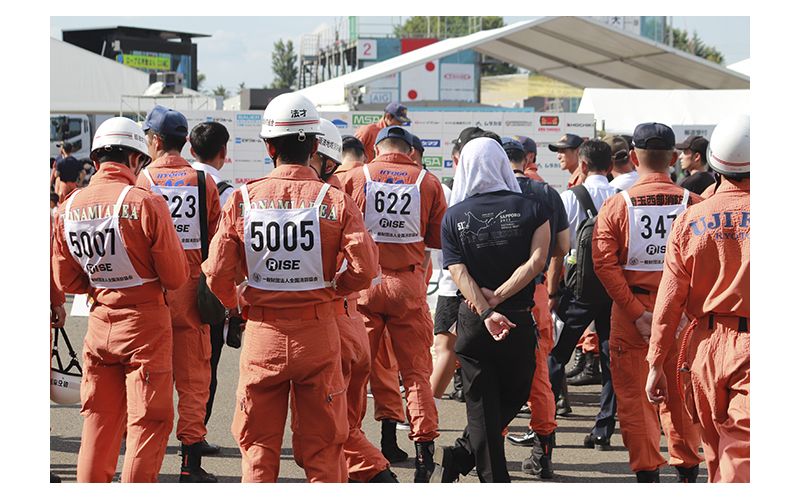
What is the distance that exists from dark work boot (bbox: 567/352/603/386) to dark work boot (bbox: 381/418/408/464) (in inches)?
107

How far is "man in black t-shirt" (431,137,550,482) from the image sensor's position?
3855 mm

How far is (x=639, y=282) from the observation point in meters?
4.62

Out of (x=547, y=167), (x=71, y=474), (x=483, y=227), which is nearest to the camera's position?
(x=483, y=227)

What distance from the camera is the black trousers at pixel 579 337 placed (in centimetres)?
561

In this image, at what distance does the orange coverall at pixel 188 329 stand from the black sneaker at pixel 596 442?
2842mm

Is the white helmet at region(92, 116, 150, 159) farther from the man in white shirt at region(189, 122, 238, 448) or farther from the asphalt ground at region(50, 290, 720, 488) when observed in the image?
the asphalt ground at region(50, 290, 720, 488)

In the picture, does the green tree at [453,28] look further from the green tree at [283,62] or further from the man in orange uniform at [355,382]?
the man in orange uniform at [355,382]

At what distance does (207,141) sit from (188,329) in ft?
4.29

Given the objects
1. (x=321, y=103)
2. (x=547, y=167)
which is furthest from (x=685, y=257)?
(x=321, y=103)

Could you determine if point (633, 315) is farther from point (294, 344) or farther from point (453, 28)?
point (453, 28)

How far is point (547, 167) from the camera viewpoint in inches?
512

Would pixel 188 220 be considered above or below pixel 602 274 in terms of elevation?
above

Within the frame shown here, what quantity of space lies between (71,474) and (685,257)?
4122 mm

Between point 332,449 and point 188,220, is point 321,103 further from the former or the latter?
point 332,449
